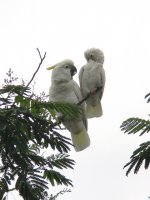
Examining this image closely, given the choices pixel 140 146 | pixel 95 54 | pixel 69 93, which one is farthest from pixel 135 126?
pixel 95 54

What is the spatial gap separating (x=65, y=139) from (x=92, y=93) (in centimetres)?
272

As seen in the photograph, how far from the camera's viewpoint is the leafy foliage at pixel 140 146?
3.25m

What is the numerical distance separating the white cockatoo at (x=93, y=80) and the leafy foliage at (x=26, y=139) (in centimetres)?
242

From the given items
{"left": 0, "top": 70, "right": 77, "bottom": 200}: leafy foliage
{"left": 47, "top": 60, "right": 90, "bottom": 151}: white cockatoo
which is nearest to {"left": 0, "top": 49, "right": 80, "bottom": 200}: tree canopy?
{"left": 0, "top": 70, "right": 77, "bottom": 200}: leafy foliage

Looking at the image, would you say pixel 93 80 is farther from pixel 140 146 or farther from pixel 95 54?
pixel 140 146

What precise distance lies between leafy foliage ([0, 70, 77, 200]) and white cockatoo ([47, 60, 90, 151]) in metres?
1.91

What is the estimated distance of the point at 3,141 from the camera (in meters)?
3.28

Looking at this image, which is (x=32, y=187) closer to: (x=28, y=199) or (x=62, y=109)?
(x=28, y=199)

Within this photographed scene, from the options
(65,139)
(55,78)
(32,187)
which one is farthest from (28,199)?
(55,78)

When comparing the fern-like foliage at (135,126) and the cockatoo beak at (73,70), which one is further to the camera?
the cockatoo beak at (73,70)

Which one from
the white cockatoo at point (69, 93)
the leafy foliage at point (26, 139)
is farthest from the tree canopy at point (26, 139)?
the white cockatoo at point (69, 93)

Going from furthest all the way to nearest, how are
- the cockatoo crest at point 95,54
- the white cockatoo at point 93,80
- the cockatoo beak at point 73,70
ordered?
the cockatoo crest at point 95,54, the white cockatoo at point 93,80, the cockatoo beak at point 73,70

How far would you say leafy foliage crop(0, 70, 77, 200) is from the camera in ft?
10.8

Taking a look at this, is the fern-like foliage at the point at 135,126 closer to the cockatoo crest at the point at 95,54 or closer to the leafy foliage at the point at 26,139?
the leafy foliage at the point at 26,139
